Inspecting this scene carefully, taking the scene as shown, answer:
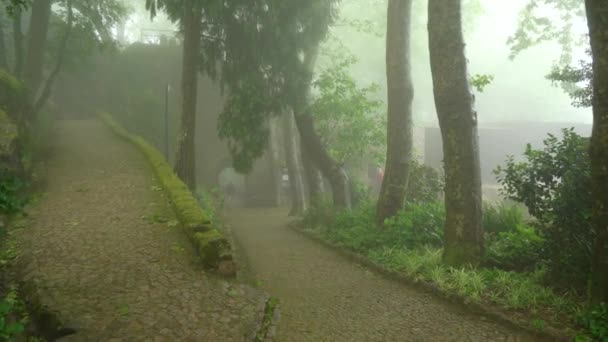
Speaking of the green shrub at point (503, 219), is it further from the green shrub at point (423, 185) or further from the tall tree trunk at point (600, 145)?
the green shrub at point (423, 185)

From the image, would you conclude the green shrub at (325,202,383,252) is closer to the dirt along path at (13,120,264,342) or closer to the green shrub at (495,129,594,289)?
the green shrub at (495,129,594,289)

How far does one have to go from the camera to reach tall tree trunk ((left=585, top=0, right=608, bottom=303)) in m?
4.91

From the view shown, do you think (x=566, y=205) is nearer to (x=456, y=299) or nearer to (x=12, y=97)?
(x=456, y=299)

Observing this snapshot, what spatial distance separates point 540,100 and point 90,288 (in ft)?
213

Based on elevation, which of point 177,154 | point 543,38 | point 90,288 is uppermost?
point 543,38

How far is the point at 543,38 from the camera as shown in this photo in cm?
1894

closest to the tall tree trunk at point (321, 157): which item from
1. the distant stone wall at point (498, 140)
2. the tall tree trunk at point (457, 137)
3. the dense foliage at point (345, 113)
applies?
the dense foliage at point (345, 113)

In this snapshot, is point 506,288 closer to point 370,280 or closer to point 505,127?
point 370,280

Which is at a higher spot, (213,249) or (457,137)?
(457,137)

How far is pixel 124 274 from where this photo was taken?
226 inches

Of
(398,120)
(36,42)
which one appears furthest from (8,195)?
(36,42)

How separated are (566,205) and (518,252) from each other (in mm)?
1471

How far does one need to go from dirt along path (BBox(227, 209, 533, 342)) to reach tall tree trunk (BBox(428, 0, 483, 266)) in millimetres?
1384

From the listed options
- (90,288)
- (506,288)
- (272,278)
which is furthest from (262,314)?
(506,288)
